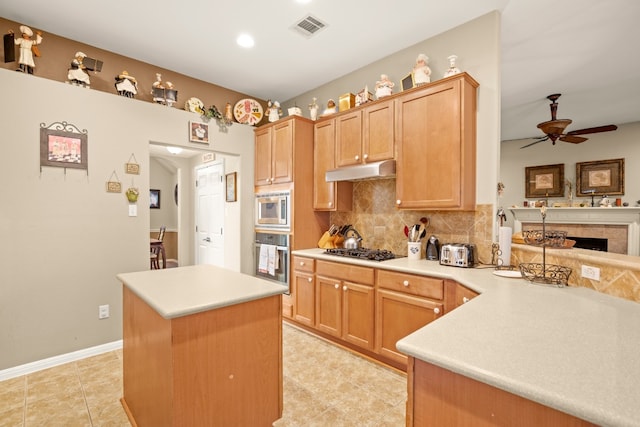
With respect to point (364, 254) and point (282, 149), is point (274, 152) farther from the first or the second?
point (364, 254)

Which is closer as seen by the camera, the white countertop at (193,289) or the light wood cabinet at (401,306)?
the white countertop at (193,289)

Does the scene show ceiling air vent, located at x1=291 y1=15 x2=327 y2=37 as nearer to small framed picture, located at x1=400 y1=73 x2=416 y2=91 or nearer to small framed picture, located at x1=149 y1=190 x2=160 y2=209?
small framed picture, located at x1=400 y1=73 x2=416 y2=91

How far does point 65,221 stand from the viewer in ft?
8.77

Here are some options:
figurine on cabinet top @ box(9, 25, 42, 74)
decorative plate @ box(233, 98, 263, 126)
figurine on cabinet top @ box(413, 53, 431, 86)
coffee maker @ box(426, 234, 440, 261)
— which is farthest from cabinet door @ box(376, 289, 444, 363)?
figurine on cabinet top @ box(9, 25, 42, 74)

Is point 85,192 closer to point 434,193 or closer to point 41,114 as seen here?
point 41,114

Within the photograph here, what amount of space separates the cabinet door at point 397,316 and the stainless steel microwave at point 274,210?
1455 millimetres

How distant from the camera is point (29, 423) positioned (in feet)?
6.07

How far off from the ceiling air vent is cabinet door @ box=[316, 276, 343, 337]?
7.63 ft

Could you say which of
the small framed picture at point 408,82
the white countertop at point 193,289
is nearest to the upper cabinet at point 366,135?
the small framed picture at point 408,82

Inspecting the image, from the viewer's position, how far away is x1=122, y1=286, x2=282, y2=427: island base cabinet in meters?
1.37

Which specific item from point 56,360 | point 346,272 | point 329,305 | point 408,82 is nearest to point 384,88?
point 408,82

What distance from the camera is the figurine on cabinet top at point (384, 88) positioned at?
9.54 ft

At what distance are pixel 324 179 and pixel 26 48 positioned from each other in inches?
113

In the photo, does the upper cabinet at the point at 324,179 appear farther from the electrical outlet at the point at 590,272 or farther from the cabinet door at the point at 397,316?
the electrical outlet at the point at 590,272
